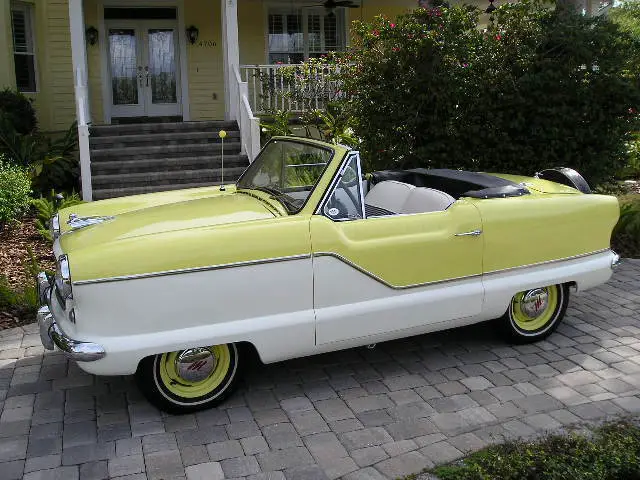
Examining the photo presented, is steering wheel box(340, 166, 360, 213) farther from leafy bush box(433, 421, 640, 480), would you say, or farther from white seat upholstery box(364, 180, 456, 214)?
leafy bush box(433, 421, 640, 480)

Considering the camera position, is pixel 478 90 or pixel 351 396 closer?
pixel 351 396

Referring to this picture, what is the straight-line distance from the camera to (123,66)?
1431cm

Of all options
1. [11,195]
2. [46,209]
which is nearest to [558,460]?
[46,209]

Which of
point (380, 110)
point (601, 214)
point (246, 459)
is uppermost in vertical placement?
point (380, 110)

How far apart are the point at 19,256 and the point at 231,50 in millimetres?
6051

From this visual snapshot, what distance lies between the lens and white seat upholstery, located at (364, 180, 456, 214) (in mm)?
4781

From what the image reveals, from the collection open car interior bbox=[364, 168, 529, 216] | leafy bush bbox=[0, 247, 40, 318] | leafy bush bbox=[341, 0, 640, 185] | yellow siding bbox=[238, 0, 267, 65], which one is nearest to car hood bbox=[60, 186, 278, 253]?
open car interior bbox=[364, 168, 529, 216]

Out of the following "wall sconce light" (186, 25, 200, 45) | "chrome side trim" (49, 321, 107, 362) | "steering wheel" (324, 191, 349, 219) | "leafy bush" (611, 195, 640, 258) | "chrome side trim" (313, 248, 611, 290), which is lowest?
"leafy bush" (611, 195, 640, 258)

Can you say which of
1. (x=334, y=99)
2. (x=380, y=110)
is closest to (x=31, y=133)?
(x=334, y=99)

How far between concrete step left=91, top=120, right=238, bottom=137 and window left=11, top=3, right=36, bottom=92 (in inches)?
110

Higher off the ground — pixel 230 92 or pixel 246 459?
pixel 230 92

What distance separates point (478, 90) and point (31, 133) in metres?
8.65

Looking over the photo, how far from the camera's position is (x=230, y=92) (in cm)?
1255

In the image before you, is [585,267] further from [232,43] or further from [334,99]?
[232,43]
